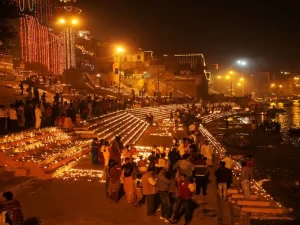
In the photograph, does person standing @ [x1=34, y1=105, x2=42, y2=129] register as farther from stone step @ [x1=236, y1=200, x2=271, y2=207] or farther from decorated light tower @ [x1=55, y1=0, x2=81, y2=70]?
decorated light tower @ [x1=55, y1=0, x2=81, y2=70]

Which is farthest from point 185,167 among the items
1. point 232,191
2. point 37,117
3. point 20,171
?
point 37,117

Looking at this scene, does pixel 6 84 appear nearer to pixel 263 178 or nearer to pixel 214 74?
pixel 263 178

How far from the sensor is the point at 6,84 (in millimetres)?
28672

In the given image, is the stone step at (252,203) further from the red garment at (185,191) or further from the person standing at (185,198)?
the red garment at (185,191)

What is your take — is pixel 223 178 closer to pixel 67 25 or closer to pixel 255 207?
pixel 255 207

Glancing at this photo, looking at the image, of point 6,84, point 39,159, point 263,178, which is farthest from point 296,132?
point 39,159

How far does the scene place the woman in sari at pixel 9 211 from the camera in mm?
7436

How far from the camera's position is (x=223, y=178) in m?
12.7

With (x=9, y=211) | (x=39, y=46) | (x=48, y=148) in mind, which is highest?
(x=39, y=46)

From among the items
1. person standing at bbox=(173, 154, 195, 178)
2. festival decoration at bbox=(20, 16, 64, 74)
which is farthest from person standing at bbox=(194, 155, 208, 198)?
festival decoration at bbox=(20, 16, 64, 74)

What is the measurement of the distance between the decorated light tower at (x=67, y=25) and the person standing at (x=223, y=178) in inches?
1516

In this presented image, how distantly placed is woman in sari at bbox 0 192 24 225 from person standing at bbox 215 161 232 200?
23.1 feet

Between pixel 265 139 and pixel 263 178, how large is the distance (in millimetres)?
16757

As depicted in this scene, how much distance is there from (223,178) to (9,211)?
7.35 metres
